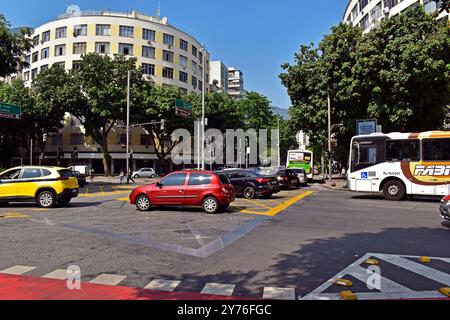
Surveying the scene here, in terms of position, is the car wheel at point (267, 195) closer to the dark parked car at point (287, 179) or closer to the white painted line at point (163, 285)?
the dark parked car at point (287, 179)

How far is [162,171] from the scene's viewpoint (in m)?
53.4

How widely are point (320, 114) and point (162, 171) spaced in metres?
30.4

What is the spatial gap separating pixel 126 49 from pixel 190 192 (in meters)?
49.0

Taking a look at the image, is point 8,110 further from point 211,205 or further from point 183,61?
point 183,61

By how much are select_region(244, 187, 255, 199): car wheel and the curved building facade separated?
1690 inches

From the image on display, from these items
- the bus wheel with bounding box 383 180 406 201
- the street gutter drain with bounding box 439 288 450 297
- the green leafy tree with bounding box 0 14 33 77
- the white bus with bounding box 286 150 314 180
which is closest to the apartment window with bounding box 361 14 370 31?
the white bus with bounding box 286 150 314 180

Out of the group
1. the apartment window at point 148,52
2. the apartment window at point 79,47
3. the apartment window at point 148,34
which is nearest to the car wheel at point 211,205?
the apartment window at point 148,52

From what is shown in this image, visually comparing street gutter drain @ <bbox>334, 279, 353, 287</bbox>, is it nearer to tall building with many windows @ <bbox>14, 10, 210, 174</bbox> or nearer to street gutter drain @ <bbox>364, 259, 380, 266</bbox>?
street gutter drain @ <bbox>364, 259, 380, 266</bbox>

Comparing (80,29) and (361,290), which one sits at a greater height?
(80,29)

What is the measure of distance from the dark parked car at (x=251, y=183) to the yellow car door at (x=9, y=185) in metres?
9.23

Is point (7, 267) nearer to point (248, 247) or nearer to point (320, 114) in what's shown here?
point (248, 247)

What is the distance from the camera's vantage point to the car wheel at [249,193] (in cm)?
1750

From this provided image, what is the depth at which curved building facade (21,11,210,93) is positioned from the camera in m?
55.0
